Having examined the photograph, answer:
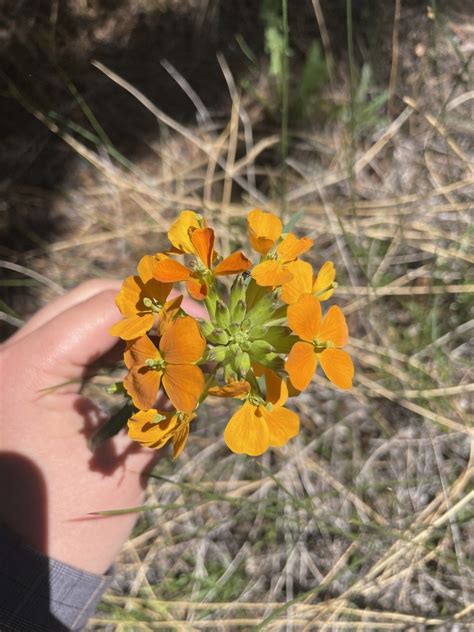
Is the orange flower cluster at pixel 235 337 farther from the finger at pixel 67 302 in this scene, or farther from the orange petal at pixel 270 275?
the finger at pixel 67 302

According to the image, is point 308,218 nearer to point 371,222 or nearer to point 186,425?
point 371,222

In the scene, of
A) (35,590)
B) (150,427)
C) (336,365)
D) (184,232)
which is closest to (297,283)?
(336,365)

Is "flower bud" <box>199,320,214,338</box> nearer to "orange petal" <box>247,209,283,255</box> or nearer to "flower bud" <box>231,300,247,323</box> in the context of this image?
"flower bud" <box>231,300,247,323</box>

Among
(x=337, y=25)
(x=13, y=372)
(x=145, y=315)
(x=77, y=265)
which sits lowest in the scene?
(x=13, y=372)

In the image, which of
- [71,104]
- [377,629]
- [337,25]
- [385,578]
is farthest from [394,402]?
[71,104]

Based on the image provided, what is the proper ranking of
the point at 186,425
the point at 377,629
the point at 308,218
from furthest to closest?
the point at 308,218 → the point at 377,629 → the point at 186,425

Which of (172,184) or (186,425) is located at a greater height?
(172,184)

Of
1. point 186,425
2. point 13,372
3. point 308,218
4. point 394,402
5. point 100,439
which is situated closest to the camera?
point 186,425
